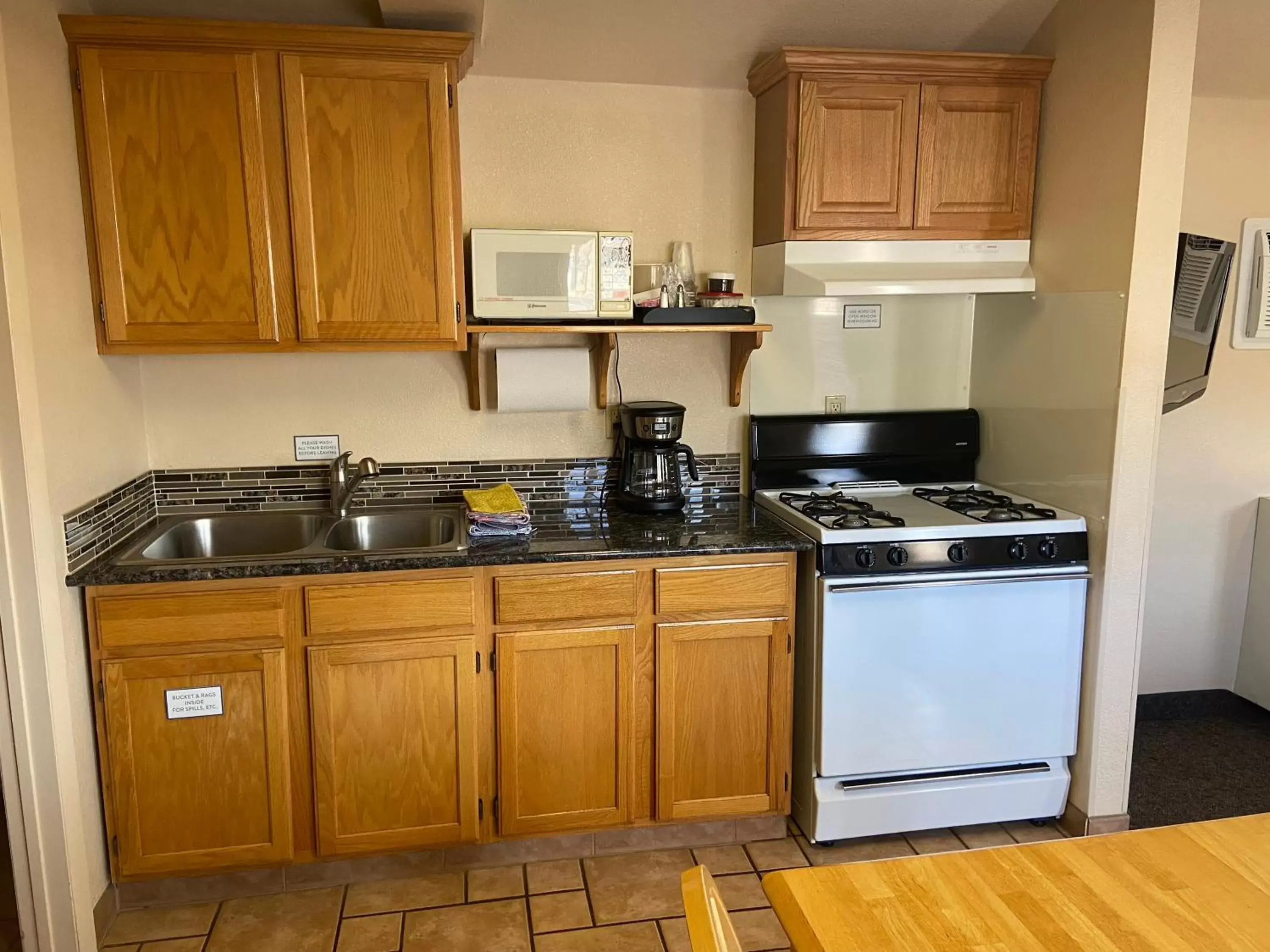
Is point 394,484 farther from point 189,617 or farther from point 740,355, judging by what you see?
point 740,355

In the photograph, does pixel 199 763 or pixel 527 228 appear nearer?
pixel 199 763

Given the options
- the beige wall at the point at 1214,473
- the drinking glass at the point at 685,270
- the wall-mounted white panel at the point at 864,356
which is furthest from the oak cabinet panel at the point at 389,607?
the beige wall at the point at 1214,473

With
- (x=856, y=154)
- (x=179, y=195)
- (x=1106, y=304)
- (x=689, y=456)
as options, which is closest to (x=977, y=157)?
(x=856, y=154)

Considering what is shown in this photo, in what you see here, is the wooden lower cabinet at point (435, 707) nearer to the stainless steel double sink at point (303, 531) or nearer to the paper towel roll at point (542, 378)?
the stainless steel double sink at point (303, 531)

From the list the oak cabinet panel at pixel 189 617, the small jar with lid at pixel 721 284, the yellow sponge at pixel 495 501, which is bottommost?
the oak cabinet panel at pixel 189 617

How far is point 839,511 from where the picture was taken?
268cm

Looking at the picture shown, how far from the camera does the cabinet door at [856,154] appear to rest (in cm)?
262

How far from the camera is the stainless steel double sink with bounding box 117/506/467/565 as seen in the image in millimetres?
2660

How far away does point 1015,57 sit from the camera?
2.65m

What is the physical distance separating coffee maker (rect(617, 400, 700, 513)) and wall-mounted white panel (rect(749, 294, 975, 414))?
0.40 m

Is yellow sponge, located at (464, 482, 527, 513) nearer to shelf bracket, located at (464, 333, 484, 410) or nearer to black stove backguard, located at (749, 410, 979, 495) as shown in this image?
shelf bracket, located at (464, 333, 484, 410)

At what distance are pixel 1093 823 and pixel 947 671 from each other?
641 mm

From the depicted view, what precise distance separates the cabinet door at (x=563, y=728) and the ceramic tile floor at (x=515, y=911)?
6.4 inches

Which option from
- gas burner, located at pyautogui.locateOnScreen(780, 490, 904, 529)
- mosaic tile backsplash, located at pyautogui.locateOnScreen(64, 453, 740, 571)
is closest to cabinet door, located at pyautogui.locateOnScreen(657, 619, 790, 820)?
gas burner, located at pyautogui.locateOnScreen(780, 490, 904, 529)
